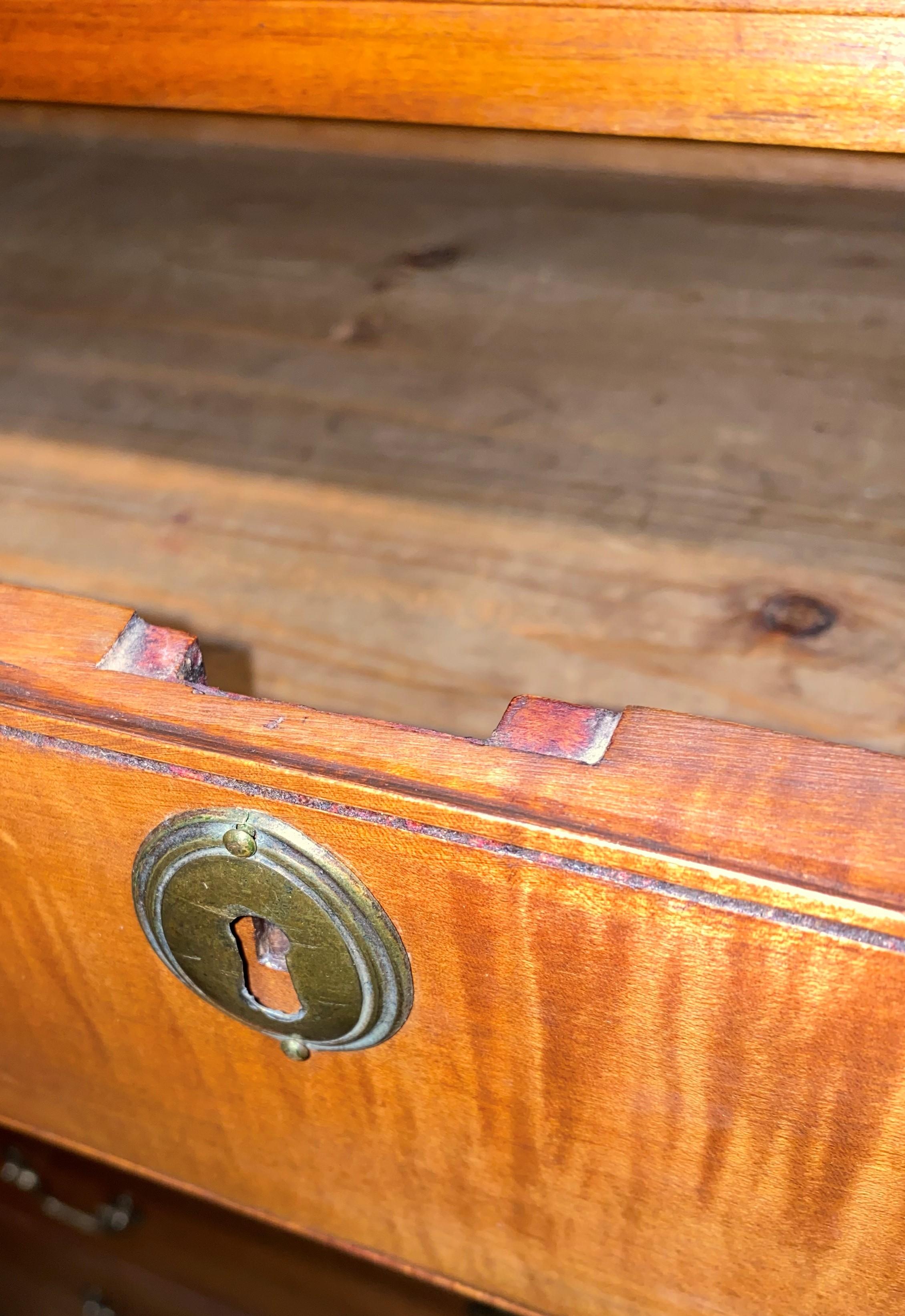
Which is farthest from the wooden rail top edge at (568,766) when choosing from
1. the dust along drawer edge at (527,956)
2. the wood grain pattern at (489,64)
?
the wood grain pattern at (489,64)

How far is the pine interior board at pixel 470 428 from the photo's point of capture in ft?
2.02

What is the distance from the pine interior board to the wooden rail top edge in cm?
21

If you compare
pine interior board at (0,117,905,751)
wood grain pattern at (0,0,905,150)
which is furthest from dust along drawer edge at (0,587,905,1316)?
wood grain pattern at (0,0,905,150)

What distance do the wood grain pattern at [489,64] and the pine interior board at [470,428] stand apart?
0.12 meters

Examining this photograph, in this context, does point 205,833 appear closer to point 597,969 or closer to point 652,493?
point 597,969

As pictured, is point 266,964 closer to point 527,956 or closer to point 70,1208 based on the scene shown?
point 527,956

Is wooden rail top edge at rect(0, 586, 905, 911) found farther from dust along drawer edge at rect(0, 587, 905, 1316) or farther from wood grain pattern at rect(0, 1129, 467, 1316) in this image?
wood grain pattern at rect(0, 1129, 467, 1316)

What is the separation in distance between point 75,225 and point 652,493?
541 millimetres

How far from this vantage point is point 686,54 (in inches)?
26.5

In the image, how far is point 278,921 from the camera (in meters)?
0.41

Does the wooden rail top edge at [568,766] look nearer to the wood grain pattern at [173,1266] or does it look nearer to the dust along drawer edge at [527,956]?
the dust along drawer edge at [527,956]

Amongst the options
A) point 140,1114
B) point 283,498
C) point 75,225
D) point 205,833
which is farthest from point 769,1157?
point 75,225

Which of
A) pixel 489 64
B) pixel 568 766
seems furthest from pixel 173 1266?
pixel 489 64

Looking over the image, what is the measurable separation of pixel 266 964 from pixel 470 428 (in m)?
0.40
